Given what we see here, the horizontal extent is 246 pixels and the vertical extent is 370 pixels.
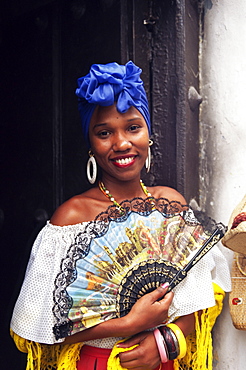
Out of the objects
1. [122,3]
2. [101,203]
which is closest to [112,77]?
[101,203]

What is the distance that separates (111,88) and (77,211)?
0.44 meters

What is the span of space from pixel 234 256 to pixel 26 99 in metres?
1.27

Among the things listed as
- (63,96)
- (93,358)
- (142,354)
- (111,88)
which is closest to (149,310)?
(142,354)

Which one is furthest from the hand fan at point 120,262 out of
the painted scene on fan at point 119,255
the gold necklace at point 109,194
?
the gold necklace at point 109,194

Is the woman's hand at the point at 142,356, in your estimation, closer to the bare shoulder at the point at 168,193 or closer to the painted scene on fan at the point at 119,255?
the painted scene on fan at the point at 119,255

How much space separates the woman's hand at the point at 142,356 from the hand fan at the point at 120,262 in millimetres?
121

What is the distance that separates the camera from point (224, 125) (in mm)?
2279

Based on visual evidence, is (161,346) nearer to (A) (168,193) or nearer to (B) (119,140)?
(A) (168,193)

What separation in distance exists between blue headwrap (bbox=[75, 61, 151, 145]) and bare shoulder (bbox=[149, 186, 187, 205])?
0.34 m

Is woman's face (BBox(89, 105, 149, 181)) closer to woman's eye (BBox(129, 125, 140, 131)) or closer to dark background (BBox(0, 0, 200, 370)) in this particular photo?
woman's eye (BBox(129, 125, 140, 131))

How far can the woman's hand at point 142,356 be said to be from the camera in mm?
1752

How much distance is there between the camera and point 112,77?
1.80 meters

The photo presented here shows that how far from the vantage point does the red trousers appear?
182 cm

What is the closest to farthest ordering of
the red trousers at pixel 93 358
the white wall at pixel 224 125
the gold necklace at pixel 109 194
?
the red trousers at pixel 93 358, the gold necklace at pixel 109 194, the white wall at pixel 224 125
